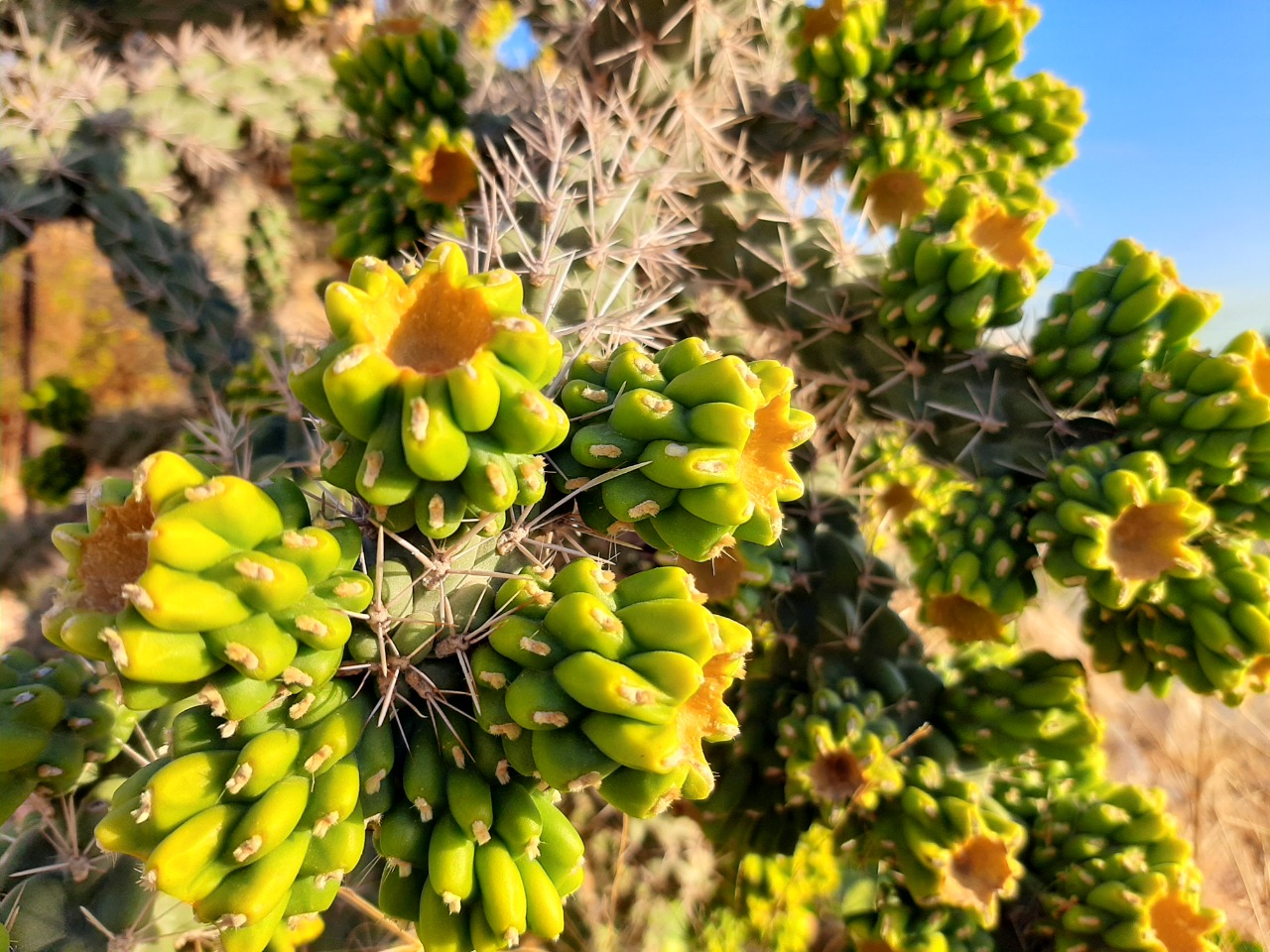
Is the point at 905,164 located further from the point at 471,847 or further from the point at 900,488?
the point at 471,847

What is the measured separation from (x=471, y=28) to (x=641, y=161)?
3.70 m

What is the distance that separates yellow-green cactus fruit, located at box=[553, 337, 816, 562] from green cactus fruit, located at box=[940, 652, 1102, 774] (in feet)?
4.19

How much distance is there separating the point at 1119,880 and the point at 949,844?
1.44ft

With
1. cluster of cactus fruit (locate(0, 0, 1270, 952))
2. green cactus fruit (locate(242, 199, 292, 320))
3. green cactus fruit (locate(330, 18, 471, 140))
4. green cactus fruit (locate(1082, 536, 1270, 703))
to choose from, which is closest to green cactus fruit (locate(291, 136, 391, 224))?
cluster of cactus fruit (locate(0, 0, 1270, 952))

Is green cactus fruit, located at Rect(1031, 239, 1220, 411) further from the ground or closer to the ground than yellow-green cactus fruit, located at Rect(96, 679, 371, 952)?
further from the ground

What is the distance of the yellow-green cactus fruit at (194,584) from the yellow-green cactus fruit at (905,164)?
1965 millimetres

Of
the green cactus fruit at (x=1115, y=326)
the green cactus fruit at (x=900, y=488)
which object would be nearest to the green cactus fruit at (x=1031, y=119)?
the green cactus fruit at (x=1115, y=326)

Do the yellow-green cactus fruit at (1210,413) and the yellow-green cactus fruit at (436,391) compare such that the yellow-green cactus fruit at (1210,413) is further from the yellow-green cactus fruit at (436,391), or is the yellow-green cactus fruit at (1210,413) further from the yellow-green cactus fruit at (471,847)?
the yellow-green cactus fruit at (471,847)

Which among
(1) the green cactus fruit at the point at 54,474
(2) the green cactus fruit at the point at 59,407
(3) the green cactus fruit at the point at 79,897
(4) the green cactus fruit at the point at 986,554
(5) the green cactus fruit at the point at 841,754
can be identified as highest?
(4) the green cactus fruit at the point at 986,554

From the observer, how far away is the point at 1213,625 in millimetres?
1578

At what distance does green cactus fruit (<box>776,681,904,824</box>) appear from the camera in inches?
71.6

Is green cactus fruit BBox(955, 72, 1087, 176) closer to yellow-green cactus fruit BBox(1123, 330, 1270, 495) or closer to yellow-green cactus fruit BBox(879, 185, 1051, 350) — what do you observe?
yellow-green cactus fruit BBox(879, 185, 1051, 350)

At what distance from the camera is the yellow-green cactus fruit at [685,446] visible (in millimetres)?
1063

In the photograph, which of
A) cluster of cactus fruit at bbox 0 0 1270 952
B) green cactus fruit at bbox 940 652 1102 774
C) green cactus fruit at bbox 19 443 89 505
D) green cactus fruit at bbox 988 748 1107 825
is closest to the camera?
cluster of cactus fruit at bbox 0 0 1270 952
